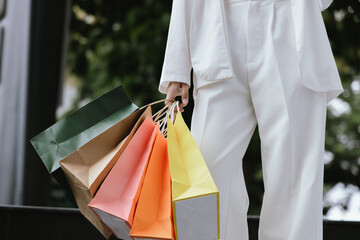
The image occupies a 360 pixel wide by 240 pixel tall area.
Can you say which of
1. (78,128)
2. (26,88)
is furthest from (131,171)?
(26,88)

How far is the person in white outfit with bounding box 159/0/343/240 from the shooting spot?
1.65 metres

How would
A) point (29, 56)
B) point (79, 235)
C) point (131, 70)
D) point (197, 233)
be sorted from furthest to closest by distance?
point (131, 70) < point (29, 56) < point (79, 235) < point (197, 233)

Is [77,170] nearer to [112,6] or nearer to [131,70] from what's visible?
[131,70]

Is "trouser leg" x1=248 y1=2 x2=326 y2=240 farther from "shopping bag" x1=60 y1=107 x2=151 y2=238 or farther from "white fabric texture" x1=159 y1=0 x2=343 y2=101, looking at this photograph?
"shopping bag" x1=60 y1=107 x2=151 y2=238

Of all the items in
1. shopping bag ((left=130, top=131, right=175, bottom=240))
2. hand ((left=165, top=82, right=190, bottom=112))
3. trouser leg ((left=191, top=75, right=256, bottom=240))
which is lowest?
shopping bag ((left=130, top=131, right=175, bottom=240))

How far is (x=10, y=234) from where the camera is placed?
2551mm

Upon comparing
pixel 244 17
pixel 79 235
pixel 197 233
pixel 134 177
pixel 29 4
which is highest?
pixel 29 4

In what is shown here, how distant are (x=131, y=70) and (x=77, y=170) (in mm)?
3858

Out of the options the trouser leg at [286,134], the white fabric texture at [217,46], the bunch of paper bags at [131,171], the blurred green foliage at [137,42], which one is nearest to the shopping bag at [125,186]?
the bunch of paper bags at [131,171]

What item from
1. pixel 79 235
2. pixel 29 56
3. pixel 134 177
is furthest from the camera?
pixel 29 56

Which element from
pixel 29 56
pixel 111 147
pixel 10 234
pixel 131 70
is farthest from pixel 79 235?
pixel 131 70

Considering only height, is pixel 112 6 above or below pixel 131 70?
above

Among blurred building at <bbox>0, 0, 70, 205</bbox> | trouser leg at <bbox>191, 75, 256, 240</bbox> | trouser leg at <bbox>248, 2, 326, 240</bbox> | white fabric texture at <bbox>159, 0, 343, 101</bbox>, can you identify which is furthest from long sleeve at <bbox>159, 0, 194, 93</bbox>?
blurred building at <bbox>0, 0, 70, 205</bbox>

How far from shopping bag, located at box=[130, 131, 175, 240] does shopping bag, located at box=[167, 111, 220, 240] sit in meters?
0.06
